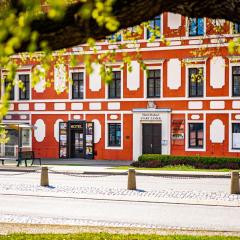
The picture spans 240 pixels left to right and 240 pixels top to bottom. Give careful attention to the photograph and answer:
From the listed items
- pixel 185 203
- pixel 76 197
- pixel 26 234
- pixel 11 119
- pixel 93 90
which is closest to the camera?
pixel 26 234

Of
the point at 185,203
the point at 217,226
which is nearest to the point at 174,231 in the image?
the point at 217,226

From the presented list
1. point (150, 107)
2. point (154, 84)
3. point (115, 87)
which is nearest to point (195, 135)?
point (150, 107)

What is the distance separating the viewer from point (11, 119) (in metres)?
40.3

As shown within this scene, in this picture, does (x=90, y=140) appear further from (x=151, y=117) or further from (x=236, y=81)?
(x=236, y=81)

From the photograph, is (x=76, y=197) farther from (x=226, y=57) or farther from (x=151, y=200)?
(x=226, y=57)

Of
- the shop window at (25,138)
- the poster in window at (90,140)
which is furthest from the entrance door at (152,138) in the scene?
the shop window at (25,138)

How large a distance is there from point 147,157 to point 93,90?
27.6 ft

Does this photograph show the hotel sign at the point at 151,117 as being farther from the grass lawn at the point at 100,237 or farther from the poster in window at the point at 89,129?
the grass lawn at the point at 100,237

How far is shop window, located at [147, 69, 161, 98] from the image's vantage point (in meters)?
35.7

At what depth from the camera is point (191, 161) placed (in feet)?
98.5

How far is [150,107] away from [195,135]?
3.55m

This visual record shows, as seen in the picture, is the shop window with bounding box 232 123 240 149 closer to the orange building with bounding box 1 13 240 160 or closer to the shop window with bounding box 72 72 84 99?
the orange building with bounding box 1 13 240 160

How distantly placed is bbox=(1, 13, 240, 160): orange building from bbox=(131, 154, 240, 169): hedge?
13.4ft

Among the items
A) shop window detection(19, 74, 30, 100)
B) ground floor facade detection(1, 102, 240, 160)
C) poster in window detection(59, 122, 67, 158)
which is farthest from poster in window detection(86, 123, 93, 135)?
shop window detection(19, 74, 30, 100)
